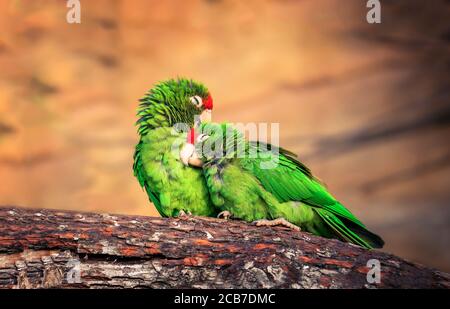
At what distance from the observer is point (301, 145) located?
15.0ft

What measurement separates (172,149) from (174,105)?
316 mm

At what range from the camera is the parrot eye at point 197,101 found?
135 inches

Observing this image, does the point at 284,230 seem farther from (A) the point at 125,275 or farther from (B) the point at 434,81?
(B) the point at 434,81

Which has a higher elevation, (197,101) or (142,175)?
(197,101)

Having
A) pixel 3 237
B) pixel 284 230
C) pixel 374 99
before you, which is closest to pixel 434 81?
pixel 374 99

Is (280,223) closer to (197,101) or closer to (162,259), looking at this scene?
(162,259)

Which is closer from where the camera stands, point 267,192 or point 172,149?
point 267,192

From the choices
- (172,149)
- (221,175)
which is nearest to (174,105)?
(172,149)

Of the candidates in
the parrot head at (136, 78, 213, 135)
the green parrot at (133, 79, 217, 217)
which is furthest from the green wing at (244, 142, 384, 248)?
the parrot head at (136, 78, 213, 135)

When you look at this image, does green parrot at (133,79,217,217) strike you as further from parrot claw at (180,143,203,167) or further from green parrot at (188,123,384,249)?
green parrot at (188,123,384,249)

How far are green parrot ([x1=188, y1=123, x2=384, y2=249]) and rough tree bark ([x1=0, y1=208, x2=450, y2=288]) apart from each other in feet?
1.30

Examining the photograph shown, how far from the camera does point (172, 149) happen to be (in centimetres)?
321

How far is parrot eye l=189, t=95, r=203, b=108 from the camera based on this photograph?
3.43 m

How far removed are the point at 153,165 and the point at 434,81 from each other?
266cm
